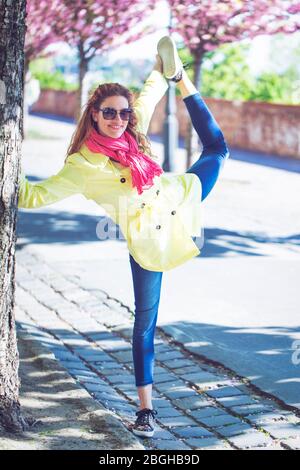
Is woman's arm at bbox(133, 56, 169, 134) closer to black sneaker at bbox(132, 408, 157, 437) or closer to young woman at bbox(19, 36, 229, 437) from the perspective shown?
young woman at bbox(19, 36, 229, 437)

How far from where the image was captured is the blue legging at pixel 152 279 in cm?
509

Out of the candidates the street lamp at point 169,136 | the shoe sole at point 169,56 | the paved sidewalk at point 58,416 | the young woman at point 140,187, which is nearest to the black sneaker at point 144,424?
the young woman at point 140,187

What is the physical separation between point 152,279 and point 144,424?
0.79 m

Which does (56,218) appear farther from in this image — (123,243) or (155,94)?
(155,94)

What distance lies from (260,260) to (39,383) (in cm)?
462

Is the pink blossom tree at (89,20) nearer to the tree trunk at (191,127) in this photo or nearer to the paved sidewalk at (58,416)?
the tree trunk at (191,127)

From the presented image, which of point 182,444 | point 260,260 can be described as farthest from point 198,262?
point 182,444

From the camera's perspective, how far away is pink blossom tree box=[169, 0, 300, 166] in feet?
43.9

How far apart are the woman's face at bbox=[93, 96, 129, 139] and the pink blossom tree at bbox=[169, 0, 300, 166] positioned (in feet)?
26.8

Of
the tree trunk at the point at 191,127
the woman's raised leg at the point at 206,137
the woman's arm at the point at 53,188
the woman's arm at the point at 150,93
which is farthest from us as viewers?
the tree trunk at the point at 191,127

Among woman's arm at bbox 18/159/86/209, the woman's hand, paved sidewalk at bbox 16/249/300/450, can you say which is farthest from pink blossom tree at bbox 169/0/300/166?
woman's arm at bbox 18/159/86/209

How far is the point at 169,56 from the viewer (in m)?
5.30

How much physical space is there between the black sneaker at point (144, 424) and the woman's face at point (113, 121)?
1492 millimetres
